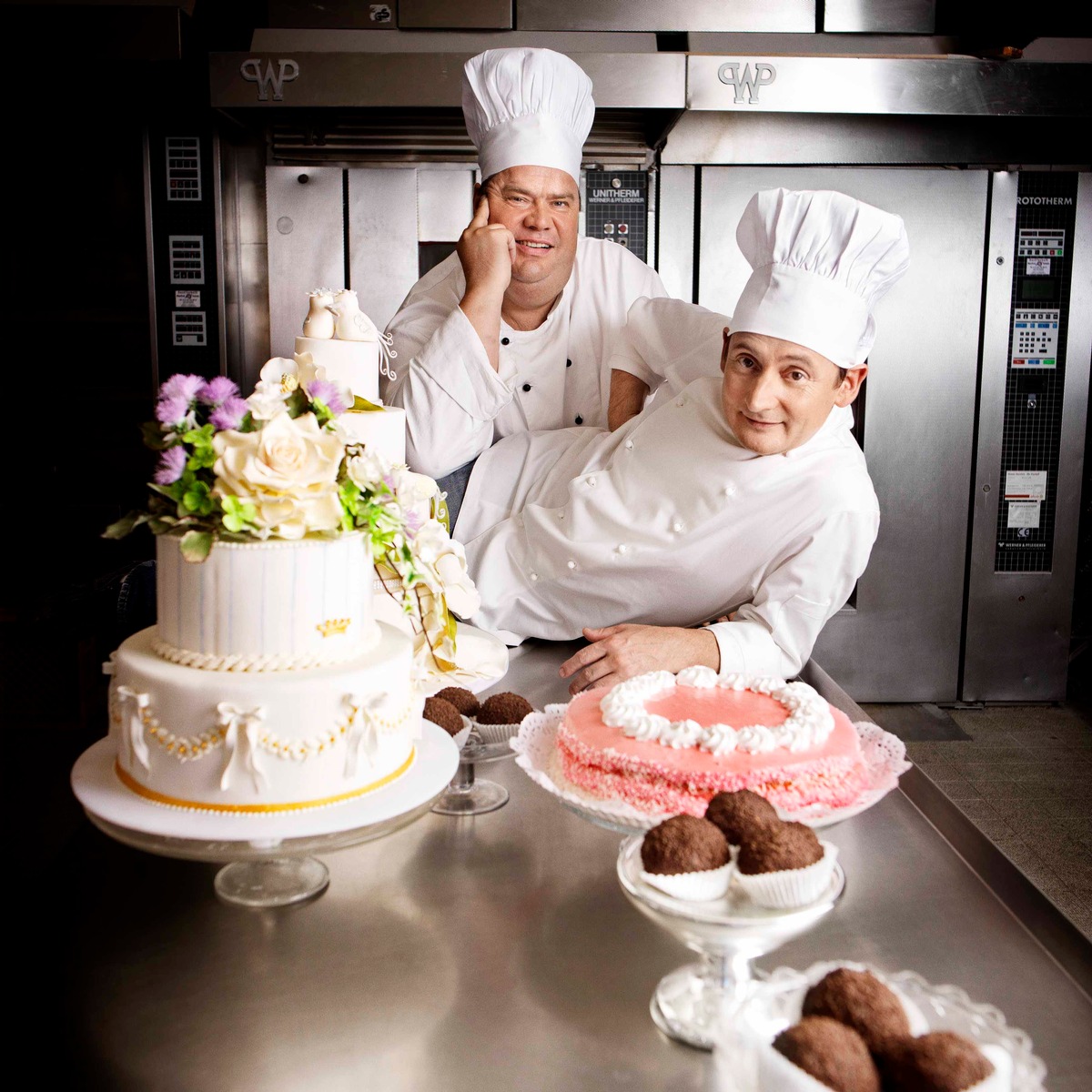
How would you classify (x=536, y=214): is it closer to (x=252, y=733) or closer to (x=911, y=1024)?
(x=252, y=733)

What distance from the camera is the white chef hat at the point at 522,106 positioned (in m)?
2.20

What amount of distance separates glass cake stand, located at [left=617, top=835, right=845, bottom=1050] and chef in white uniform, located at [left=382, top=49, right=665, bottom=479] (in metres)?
1.24

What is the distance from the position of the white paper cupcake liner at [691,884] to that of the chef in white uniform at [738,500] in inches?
28.4

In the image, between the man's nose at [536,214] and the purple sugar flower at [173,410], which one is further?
the man's nose at [536,214]

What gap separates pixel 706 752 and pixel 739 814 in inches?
8.3

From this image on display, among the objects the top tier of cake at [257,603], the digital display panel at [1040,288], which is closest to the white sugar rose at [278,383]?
the top tier of cake at [257,603]

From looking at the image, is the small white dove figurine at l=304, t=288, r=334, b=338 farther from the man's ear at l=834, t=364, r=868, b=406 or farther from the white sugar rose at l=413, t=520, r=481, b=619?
the man's ear at l=834, t=364, r=868, b=406

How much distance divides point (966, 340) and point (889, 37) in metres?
0.98

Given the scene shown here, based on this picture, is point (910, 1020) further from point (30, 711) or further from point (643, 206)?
point (643, 206)

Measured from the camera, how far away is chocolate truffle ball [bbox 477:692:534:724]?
132cm

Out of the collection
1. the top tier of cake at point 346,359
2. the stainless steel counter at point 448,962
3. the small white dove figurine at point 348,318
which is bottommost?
the stainless steel counter at point 448,962

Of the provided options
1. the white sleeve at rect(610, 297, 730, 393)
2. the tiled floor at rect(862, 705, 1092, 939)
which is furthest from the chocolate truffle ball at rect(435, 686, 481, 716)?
the tiled floor at rect(862, 705, 1092, 939)

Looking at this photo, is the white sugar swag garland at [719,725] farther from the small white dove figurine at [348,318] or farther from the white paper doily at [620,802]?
the small white dove figurine at [348,318]

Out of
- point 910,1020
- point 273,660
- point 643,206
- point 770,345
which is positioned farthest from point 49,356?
point 910,1020
